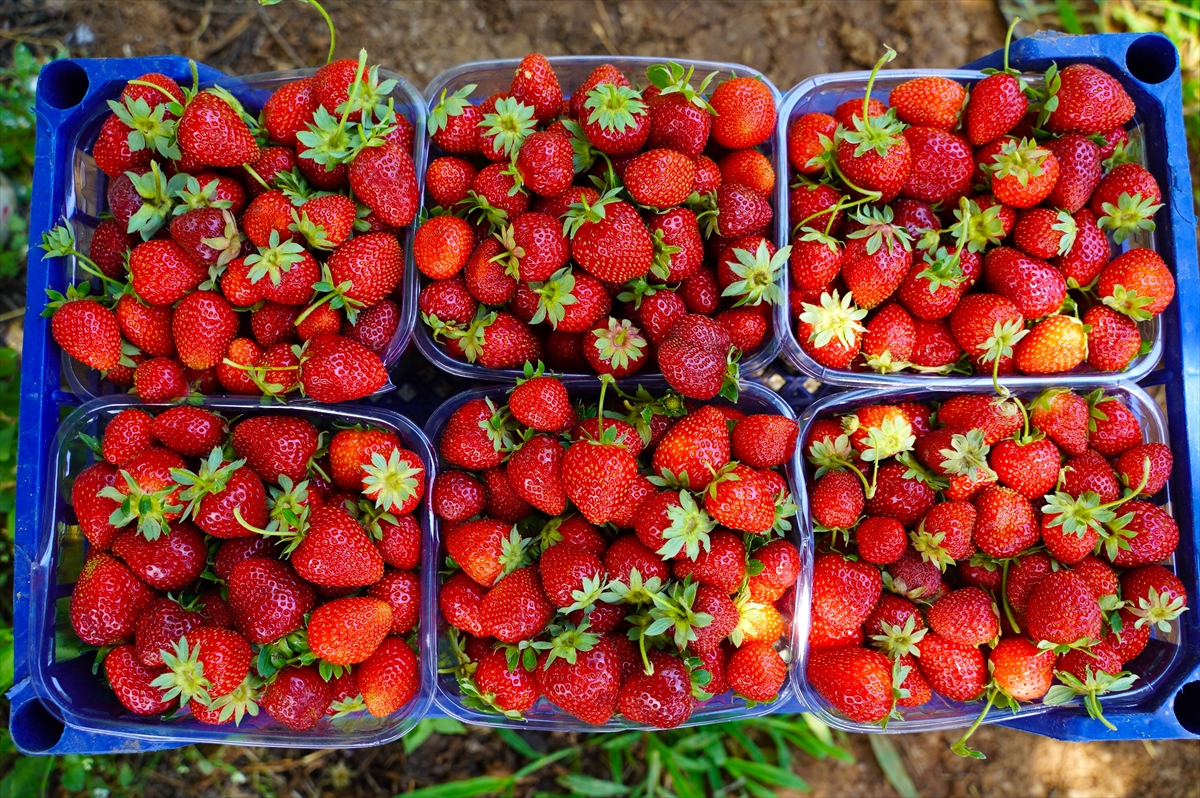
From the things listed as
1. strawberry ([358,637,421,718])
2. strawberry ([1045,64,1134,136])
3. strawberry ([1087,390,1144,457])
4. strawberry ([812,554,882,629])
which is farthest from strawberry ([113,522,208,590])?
strawberry ([1045,64,1134,136])

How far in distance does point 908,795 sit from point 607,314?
1.73 m

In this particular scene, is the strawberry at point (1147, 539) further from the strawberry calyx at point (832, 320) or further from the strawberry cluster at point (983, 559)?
the strawberry calyx at point (832, 320)

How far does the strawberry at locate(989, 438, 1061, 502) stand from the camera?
1594 millimetres

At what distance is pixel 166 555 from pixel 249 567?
0.17 metres

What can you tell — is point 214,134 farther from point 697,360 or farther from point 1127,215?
point 1127,215

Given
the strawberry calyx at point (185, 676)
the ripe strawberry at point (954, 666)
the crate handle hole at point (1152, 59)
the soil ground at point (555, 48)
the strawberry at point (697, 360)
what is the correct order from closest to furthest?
the strawberry calyx at point (185, 676), the strawberry at point (697, 360), the ripe strawberry at point (954, 666), the crate handle hole at point (1152, 59), the soil ground at point (555, 48)

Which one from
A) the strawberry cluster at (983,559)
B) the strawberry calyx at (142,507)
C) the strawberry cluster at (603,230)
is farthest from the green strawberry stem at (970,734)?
the strawberry calyx at (142,507)

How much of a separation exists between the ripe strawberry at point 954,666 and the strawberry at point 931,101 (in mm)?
1061

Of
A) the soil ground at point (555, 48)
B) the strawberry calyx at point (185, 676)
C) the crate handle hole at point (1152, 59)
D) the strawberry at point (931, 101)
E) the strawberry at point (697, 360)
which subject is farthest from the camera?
the soil ground at point (555, 48)

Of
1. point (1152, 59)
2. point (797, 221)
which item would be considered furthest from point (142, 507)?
point (1152, 59)

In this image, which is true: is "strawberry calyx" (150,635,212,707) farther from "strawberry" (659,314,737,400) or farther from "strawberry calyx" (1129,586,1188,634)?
"strawberry calyx" (1129,586,1188,634)

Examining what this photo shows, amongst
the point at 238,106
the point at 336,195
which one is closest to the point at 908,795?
the point at 336,195

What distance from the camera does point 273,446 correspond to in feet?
4.95

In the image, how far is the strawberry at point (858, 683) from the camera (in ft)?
5.06
